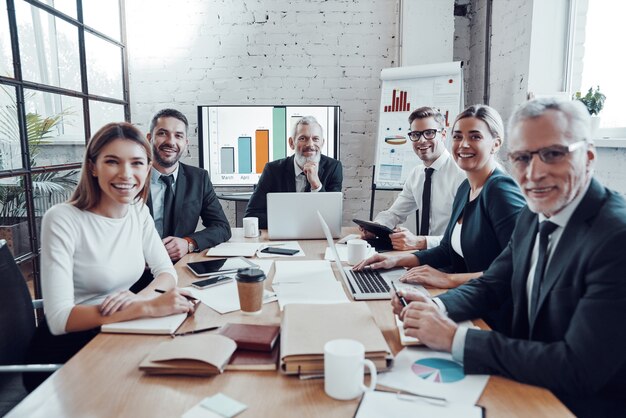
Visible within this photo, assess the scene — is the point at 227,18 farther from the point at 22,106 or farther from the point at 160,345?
the point at 160,345

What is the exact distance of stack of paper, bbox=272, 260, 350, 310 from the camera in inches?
49.6

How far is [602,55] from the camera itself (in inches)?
97.0

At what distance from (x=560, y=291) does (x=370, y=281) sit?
597 millimetres

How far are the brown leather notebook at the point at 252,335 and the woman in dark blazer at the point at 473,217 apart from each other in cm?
57

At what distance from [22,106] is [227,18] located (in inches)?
79.7

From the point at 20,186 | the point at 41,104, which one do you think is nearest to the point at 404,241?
the point at 20,186

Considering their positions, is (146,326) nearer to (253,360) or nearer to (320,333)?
(253,360)

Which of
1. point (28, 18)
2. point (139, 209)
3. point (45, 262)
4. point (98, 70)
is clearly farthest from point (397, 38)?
point (45, 262)

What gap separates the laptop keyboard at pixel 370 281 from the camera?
1.34 metres

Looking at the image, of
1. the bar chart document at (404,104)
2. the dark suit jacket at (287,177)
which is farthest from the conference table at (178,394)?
the bar chart document at (404,104)

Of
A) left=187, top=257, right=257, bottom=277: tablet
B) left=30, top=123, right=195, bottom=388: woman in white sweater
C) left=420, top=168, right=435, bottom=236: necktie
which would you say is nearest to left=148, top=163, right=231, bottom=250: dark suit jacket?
left=187, top=257, right=257, bottom=277: tablet

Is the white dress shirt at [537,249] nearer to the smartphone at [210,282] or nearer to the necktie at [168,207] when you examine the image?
the smartphone at [210,282]

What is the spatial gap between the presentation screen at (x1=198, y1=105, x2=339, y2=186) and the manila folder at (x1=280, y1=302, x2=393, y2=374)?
2.77 metres

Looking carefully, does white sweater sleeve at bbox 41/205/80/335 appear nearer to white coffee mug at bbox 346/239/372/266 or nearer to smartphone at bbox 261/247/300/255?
smartphone at bbox 261/247/300/255
